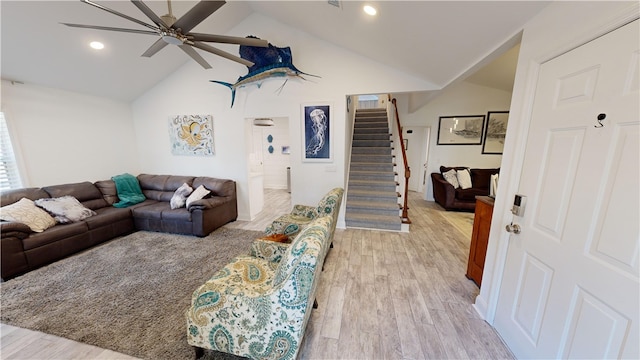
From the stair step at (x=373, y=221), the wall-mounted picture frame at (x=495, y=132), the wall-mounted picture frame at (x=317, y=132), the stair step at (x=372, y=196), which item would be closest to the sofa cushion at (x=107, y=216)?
the wall-mounted picture frame at (x=317, y=132)

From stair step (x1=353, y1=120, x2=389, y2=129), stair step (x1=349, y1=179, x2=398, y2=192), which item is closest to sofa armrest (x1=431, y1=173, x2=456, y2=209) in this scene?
stair step (x1=349, y1=179, x2=398, y2=192)

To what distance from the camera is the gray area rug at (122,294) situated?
1682mm

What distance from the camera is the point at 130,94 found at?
4.29 m

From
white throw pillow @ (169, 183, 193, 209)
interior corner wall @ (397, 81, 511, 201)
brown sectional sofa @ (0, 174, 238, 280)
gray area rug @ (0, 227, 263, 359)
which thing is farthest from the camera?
interior corner wall @ (397, 81, 511, 201)

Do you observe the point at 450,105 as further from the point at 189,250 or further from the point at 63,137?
the point at 63,137

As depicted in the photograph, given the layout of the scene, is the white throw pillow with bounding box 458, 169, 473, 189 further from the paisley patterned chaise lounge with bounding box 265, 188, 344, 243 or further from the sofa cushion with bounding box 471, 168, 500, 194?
the paisley patterned chaise lounge with bounding box 265, 188, 344, 243

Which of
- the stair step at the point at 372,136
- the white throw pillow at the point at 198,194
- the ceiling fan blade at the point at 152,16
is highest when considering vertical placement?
the ceiling fan blade at the point at 152,16

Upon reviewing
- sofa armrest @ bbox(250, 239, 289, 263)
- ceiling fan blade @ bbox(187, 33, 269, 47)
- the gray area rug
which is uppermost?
ceiling fan blade @ bbox(187, 33, 269, 47)

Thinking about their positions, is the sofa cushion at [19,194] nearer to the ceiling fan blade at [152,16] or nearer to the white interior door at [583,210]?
the ceiling fan blade at [152,16]

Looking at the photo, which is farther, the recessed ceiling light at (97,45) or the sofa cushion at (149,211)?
the sofa cushion at (149,211)

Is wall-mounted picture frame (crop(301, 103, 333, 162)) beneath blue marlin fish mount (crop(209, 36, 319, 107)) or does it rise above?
beneath

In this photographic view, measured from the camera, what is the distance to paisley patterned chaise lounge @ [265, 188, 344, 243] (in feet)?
8.10

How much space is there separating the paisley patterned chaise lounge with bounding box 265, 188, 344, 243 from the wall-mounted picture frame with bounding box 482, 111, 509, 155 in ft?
15.4

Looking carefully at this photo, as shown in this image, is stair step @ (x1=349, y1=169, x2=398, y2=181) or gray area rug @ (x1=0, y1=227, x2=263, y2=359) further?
stair step @ (x1=349, y1=169, x2=398, y2=181)
